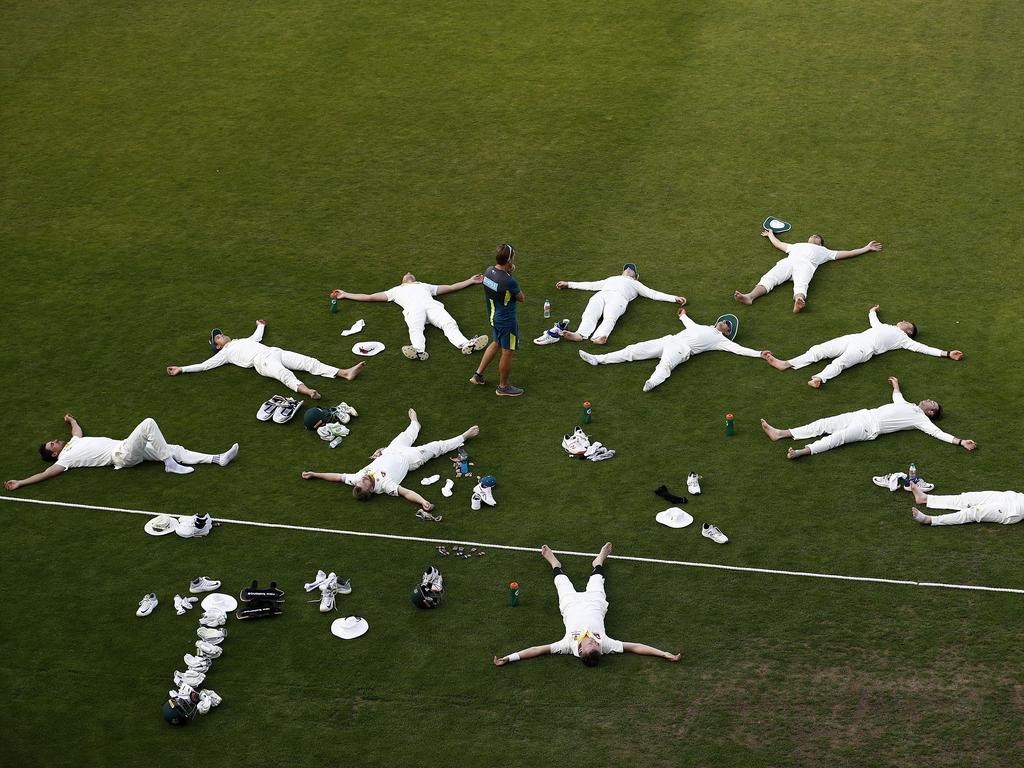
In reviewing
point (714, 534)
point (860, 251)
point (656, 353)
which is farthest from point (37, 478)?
point (860, 251)

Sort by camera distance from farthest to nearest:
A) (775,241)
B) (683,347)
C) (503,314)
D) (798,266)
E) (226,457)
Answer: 1. (775,241)
2. (798,266)
3. (683,347)
4. (503,314)
5. (226,457)

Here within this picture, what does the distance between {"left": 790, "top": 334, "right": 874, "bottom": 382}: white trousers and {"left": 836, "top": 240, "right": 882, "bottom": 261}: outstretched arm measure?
257 cm

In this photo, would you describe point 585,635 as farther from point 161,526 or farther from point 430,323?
point 430,323

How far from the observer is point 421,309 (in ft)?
58.5

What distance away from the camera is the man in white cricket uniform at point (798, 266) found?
1798 cm

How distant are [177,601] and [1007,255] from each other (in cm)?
1399

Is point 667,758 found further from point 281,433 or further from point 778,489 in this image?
point 281,433

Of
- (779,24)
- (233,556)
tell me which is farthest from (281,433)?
(779,24)

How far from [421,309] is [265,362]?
256 cm

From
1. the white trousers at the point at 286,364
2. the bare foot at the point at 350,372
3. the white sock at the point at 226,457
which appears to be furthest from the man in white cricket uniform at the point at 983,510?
the white sock at the point at 226,457

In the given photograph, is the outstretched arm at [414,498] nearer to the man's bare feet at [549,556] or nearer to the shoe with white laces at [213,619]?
the man's bare feet at [549,556]

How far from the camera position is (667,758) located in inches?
447

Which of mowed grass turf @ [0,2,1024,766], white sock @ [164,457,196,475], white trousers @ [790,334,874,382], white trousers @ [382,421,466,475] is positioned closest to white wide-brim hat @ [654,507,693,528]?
mowed grass turf @ [0,2,1024,766]

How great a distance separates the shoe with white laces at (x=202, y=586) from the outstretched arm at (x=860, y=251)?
11.3 m
